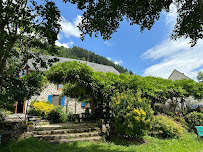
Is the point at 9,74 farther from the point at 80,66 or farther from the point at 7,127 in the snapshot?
the point at 80,66

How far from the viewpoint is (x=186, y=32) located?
406 centimetres

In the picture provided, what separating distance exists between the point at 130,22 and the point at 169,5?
122 centimetres

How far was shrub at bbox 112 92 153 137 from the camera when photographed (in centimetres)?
603

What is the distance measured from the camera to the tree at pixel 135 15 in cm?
369

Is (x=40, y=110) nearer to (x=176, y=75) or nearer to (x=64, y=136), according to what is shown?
(x=64, y=136)

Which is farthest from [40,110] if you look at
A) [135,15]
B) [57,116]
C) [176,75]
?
[176,75]

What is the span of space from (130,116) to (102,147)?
5.91 ft

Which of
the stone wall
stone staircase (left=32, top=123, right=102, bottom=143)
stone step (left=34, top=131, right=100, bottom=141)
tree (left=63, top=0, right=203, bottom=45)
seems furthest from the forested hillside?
tree (left=63, top=0, right=203, bottom=45)

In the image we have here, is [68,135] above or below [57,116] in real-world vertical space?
below

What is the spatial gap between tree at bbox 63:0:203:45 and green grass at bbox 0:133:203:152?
399 cm

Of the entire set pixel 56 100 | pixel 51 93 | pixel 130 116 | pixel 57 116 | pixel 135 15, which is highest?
pixel 135 15

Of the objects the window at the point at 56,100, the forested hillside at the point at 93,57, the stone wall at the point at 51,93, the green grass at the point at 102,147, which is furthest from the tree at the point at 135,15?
the forested hillside at the point at 93,57

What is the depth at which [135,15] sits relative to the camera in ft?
13.6

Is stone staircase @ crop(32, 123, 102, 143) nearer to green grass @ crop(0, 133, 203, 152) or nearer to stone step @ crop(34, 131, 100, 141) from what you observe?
stone step @ crop(34, 131, 100, 141)
